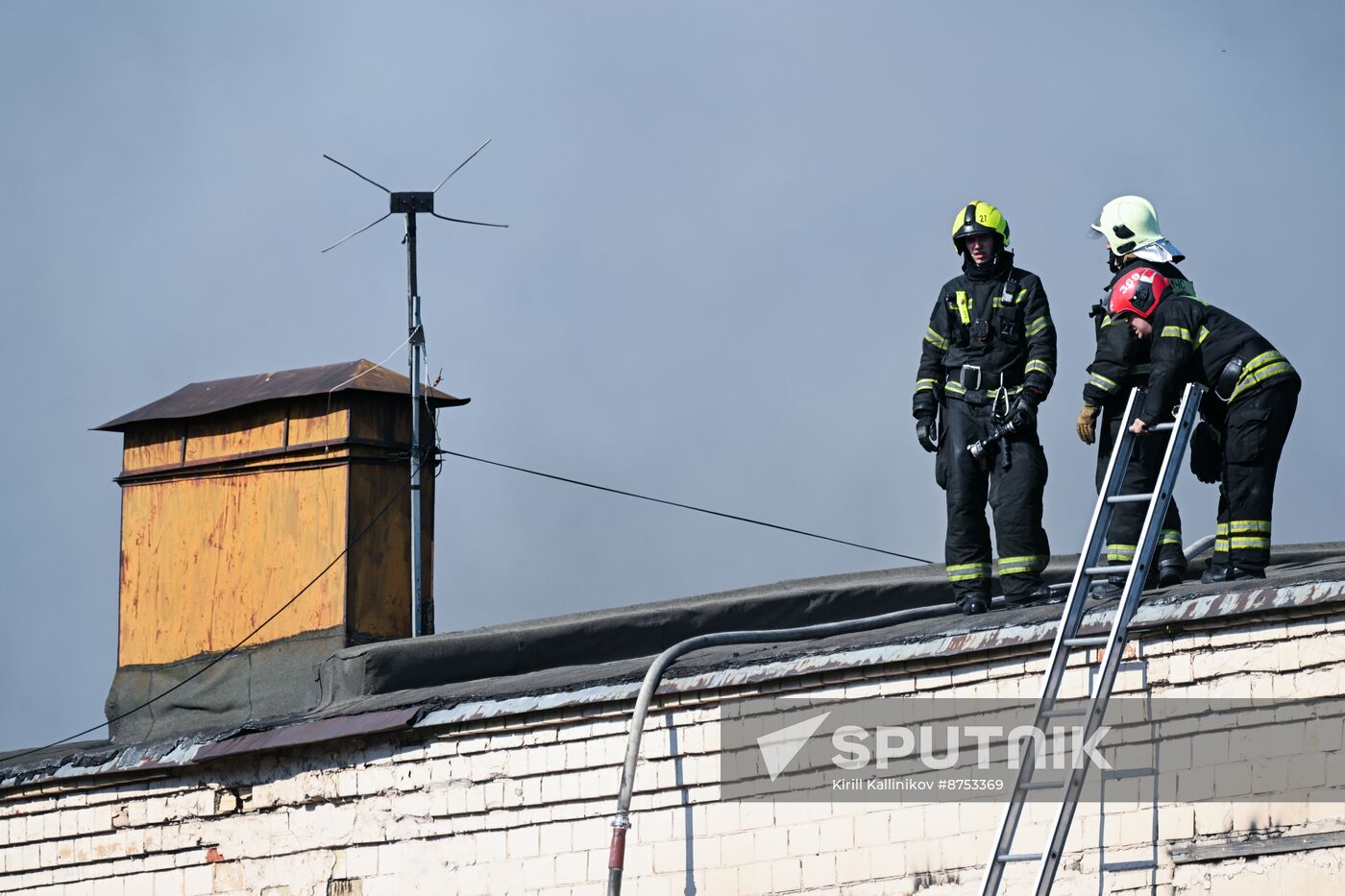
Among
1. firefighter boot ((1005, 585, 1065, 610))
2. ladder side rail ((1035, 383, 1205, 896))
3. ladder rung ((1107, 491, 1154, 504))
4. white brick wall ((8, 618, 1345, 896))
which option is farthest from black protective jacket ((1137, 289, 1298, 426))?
white brick wall ((8, 618, 1345, 896))

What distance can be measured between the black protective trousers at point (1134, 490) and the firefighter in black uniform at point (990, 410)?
1.69 feet

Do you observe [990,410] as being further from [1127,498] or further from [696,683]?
[696,683]

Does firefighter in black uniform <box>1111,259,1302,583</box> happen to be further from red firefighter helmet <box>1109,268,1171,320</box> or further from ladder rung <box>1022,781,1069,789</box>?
ladder rung <box>1022,781,1069,789</box>

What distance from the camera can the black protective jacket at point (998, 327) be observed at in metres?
10.2

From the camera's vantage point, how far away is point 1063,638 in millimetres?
8133

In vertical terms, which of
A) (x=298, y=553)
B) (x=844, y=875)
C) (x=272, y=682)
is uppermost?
(x=298, y=553)

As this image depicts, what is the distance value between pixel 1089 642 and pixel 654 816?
2373 mm

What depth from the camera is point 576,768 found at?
9.89 m

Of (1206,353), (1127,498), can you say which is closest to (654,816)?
(1127,498)

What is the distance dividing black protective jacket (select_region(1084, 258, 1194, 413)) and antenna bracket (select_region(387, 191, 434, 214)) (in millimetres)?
6657

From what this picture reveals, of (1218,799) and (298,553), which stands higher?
(298,553)

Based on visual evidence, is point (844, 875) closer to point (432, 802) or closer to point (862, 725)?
point (862, 725)

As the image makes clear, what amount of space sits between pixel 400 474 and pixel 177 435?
63.9 inches

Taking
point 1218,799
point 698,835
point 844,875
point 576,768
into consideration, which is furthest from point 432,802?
point 1218,799
